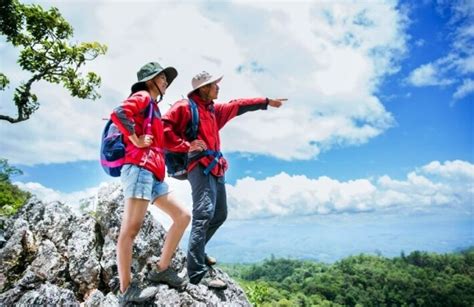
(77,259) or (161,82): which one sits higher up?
(161,82)

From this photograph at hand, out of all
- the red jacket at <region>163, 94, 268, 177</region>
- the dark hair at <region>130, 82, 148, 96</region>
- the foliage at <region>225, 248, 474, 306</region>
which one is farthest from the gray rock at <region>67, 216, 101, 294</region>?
the foliage at <region>225, 248, 474, 306</region>

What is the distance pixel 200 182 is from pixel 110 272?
2.13 m

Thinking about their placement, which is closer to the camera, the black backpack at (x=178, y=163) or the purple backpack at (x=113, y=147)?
Answer: the purple backpack at (x=113, y=147)

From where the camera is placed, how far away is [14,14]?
11930 millimetres

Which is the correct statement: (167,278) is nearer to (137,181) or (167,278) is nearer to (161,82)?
(137,181)

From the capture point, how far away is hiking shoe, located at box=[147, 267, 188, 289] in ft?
14.9

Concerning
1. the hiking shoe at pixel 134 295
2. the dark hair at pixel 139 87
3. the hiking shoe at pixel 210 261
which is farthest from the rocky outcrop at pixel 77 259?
the dark hair at pixel 139 87

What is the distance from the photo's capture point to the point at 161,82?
4.33 meters

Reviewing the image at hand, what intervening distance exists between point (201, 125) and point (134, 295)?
6.80ft

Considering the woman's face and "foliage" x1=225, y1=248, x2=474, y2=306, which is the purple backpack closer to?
the woman's face

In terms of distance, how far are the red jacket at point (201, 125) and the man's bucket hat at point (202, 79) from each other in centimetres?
14

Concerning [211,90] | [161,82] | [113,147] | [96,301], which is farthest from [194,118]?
[96,301]

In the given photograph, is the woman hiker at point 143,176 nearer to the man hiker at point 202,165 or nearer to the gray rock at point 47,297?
the man hiker at point 202,165

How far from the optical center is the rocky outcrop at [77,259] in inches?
192
